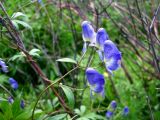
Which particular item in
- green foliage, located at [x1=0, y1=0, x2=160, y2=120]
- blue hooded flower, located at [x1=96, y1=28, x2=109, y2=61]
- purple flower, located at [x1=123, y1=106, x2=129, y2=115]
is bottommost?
purple flower, located at [x1=123, y1=106, x2=129, y2=115]

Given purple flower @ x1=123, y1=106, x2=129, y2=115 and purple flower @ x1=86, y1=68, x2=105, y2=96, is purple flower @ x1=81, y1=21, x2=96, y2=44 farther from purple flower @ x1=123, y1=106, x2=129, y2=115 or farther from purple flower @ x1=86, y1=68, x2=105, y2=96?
purple flower @ x1=123, y1=106, x2=129, y2=115

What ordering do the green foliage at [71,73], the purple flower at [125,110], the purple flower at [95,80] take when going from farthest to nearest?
the purple flower at [125,110], the green foliage at [71,73], the purple flower at [95,80]

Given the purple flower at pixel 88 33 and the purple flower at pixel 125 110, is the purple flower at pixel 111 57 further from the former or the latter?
the purple flower at pixel 125 110

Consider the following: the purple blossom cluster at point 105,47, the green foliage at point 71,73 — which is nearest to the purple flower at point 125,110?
the green foliage at point 71,73

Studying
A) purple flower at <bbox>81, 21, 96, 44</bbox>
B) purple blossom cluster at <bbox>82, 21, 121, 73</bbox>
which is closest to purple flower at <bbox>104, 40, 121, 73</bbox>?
purple blossom cluster at <bbox>82, 21, 121, 73</bbox>

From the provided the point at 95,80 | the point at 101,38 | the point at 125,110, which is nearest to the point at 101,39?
the point at 101,38

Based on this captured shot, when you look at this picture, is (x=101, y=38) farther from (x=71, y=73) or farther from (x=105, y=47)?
(x=71, y=73)

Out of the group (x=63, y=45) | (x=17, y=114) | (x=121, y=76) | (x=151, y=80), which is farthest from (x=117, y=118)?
(x=63, y=45)

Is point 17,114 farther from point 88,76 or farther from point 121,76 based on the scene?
point 121,76
